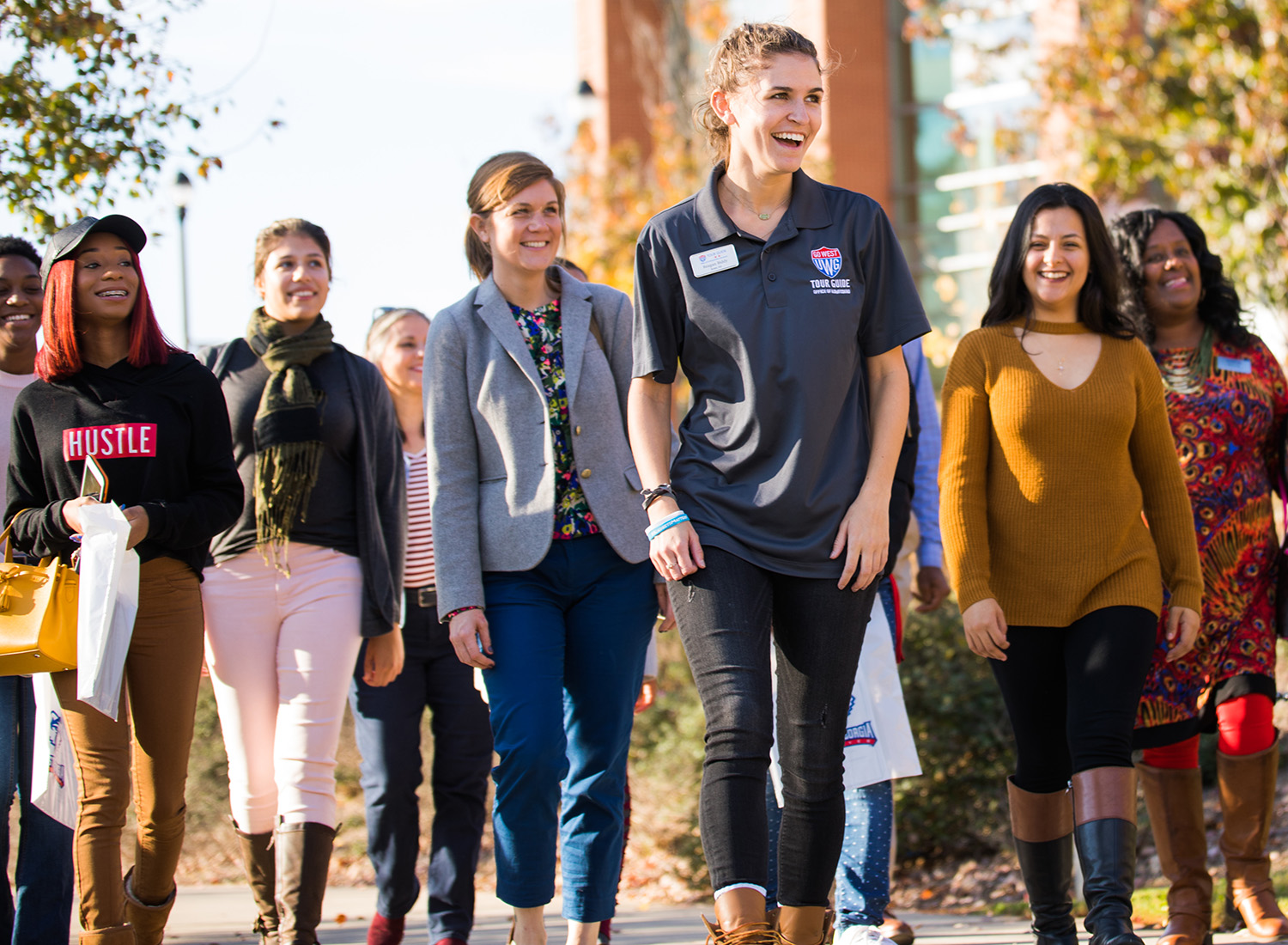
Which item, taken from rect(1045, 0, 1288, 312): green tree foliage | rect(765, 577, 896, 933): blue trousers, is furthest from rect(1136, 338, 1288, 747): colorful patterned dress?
rect(1045, 0, 1288, 312): green tree foliage

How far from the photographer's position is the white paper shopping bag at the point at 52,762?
3977mm

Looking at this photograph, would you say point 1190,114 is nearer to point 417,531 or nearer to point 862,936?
point 417,531

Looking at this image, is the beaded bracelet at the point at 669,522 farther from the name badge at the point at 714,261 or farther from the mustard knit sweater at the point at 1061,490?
the mustard knit sweater at the point at 1061,490

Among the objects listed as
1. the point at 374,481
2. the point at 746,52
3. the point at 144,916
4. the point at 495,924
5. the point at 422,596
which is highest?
the point at 746,52

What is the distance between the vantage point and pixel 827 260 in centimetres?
362

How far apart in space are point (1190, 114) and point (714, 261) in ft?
31.6

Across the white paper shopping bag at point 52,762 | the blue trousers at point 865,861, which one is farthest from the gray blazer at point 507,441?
the white paper shopping bag at point 52,762

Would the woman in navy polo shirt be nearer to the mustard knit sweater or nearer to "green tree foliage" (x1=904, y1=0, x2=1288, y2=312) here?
the mustard knit sweater

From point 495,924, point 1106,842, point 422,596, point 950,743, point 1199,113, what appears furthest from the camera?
point 1199,113

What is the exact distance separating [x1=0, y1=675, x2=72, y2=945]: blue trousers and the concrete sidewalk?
171cm

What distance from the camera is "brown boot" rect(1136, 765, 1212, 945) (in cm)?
462

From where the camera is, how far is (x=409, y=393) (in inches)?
244

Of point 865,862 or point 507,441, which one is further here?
point 865,862

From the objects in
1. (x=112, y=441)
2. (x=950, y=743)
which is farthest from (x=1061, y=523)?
(x=950, y=743)
